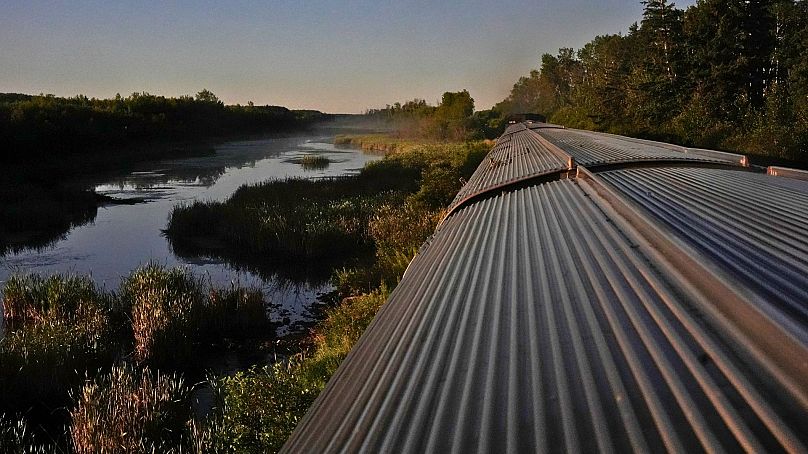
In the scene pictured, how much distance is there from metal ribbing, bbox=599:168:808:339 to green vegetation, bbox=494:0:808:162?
1416cm

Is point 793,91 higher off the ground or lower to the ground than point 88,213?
higher

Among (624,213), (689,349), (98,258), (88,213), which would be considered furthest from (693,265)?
(88,213)

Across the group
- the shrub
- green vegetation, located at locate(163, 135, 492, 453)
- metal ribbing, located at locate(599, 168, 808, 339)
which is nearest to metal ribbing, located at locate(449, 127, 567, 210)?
metal ribbing, located at locate(599, 168, 808, 339)

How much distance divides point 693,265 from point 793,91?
22.0 metres

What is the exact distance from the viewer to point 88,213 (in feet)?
59.6

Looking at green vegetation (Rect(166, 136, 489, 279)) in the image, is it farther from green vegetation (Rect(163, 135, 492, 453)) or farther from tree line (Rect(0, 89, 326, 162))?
tree line (Rect(0, 89, 326, 162))

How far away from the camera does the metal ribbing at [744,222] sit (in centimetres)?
212

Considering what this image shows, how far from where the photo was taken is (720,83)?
82.0ft

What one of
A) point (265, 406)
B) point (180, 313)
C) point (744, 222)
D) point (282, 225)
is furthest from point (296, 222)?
point (744, 222)

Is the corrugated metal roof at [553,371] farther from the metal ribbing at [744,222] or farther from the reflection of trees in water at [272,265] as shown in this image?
the reflection of trees in water at [272,265]

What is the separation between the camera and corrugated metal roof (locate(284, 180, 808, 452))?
1352mm

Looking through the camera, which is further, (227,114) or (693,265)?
(227,114)

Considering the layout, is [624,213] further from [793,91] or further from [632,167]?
[793,91]

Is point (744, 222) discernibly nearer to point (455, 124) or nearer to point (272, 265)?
point (272, 265)
